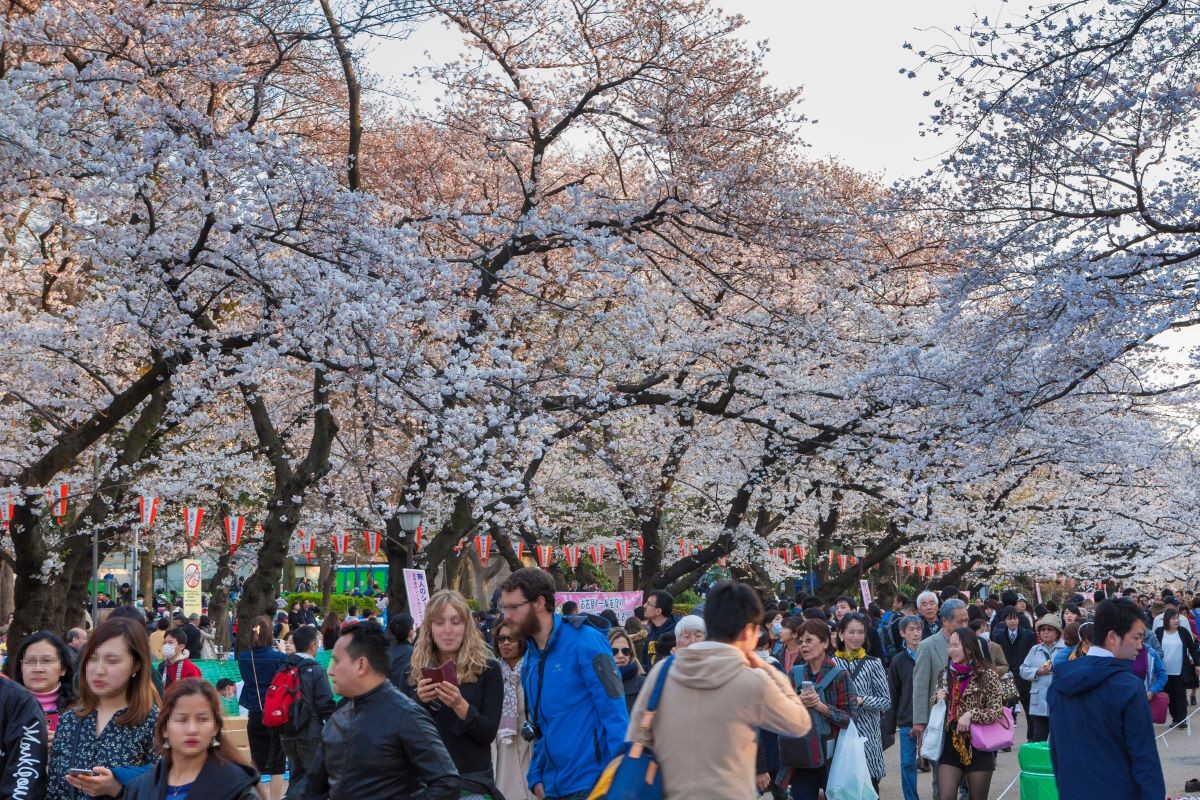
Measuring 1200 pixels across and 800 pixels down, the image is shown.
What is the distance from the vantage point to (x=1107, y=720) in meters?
5.73

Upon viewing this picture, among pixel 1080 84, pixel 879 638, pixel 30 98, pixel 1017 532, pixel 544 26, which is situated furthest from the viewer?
pixel 1017 532

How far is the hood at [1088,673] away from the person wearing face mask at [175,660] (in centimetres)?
770

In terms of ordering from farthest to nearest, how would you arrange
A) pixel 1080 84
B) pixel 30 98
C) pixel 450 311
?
1. pixel 450 311
2. pixel 30 98
3. pixel 1080 84

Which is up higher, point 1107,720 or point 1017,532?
point 1017,532

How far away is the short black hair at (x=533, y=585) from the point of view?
596cm

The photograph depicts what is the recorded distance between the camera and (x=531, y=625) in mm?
5949

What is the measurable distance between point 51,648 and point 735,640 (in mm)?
3315

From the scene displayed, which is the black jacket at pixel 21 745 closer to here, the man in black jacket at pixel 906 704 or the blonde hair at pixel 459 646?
the blonde hair at pixel 459 646

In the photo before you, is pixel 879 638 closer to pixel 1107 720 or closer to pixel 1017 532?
pixel 1107 720

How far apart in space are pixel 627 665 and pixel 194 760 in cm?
479

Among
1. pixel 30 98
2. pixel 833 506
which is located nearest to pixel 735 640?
pixel 30 98

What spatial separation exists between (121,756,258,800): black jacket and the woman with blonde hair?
4.55 feet

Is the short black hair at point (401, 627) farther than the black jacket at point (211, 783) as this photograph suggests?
Yes

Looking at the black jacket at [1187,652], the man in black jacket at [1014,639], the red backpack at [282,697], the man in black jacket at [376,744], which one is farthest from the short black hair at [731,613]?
the black jacket at [1187,652]
